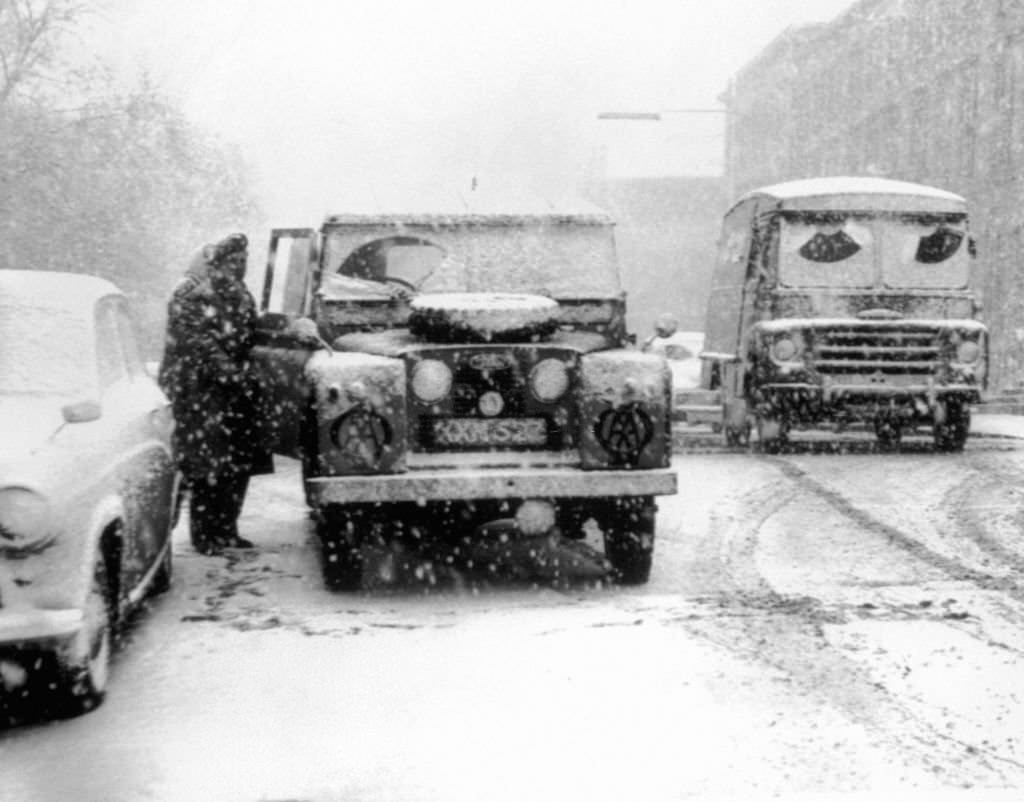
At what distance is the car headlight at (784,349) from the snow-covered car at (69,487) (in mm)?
8317

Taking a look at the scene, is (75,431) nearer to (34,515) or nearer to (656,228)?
(34,515)

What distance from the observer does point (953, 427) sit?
48.3ft

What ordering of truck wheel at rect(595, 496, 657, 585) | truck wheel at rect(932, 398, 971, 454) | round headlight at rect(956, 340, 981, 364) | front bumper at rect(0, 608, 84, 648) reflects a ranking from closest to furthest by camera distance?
front bumper at rect(0, 608, 84, 648) < truck wheel at rect(595, 496, 657, 585) < round headlight at rect(956, 340, 981, 364) < truck wheel at rect(932, 398, 971, 454)

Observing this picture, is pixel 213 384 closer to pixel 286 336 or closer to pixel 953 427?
pixel 286 336

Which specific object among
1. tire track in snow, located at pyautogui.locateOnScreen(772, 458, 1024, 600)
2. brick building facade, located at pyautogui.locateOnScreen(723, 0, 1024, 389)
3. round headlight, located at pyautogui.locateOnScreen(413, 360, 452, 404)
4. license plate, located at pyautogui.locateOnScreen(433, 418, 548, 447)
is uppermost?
brick building facade, located at pyautogui.locateOnScreen(723, 0, 1024, 389)

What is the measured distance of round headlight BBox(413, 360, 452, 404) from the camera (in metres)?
7.65

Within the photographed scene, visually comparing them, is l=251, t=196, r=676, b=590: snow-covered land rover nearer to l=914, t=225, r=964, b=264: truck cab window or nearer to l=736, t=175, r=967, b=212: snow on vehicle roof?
l=736, t=175, r=967, b=212: snow on vehicle roof

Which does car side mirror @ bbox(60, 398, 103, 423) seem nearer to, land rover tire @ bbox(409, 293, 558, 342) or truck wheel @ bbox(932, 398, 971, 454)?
land rover tire @ bbox(409, 293, 558, 342)

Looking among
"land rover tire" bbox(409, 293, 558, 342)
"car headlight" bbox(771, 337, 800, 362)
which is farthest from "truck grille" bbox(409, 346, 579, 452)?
"car headlight" bbox(771, 337, 800, 362)

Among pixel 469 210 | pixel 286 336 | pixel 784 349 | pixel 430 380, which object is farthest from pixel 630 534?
pixel 784 349

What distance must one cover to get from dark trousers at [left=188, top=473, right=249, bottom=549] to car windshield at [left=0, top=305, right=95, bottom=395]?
9.27ft

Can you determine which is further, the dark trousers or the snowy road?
the dark trousers

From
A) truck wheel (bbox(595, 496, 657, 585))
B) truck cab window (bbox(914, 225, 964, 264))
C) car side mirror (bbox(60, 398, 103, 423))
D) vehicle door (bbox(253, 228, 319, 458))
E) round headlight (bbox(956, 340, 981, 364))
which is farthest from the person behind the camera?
truck cab window (bbox(914, 225, 964, 264))

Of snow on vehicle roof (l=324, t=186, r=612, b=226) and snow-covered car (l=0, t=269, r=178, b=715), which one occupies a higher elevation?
snow on vehicle roof (l=324, t=186, r=612, b=226)
